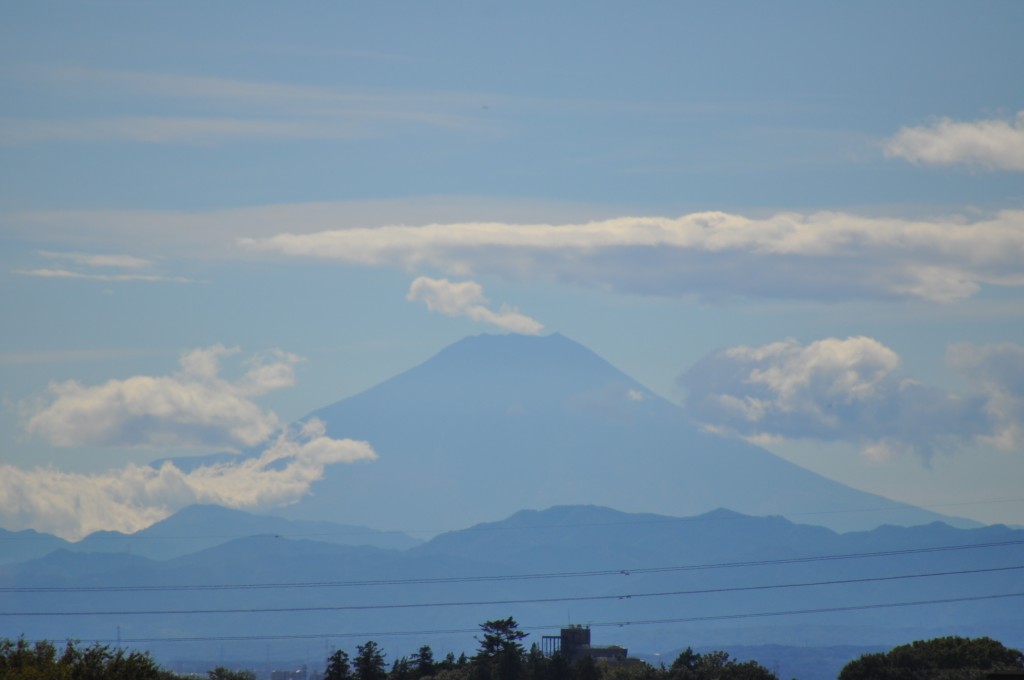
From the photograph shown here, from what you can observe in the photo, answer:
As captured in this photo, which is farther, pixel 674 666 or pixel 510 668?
pixel 674 666

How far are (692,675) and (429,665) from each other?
30.2 meters

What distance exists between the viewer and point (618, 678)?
16325 cm

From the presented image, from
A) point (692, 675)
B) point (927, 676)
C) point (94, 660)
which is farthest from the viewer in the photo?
point (692, 675)

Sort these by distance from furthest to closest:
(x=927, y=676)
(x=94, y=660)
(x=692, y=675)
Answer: (x=692, y=675) → (x=927, y=676) → (x=94, y=660)

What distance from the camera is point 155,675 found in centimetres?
9800

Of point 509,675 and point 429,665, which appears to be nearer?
point 509,675

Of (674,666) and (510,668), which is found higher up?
(674,666)

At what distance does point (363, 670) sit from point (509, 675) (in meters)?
15.2

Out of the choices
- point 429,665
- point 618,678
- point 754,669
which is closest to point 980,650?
point 754,669

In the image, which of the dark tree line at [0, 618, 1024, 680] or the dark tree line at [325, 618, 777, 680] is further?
the dark tree line at [325, 618, 777, 680]

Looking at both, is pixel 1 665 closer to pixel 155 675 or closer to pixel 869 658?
pixel 155 675

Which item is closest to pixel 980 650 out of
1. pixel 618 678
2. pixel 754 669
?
pixel 754 669

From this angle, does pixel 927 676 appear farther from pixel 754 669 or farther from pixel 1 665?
pixel 1 665

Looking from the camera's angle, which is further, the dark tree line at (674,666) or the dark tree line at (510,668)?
the dark tree line at (510,668)
